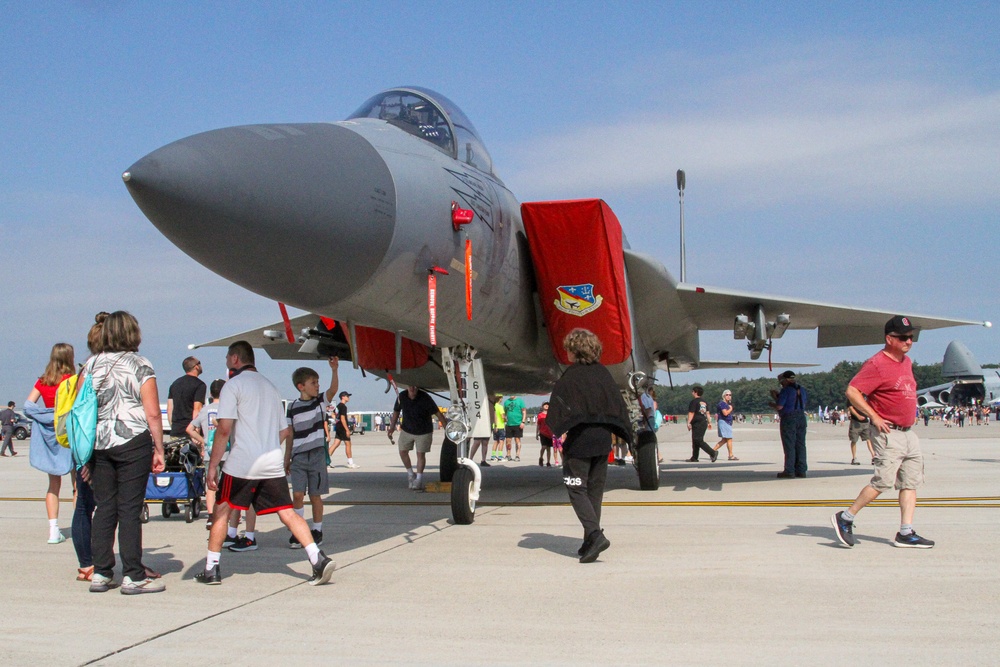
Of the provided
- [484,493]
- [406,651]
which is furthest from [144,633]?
[484,493]

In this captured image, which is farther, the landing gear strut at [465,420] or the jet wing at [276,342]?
the jet wing at [276,342]

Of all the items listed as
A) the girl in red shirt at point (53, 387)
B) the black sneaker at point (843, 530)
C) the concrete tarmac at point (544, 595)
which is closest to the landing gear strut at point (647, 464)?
the concrete tarmac at point (544, 595)

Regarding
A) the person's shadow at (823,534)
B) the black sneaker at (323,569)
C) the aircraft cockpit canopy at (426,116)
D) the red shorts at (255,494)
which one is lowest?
the person's shadow at (823,534)

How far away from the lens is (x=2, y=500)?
10.1 meters

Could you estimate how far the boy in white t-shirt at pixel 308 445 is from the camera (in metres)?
6.30

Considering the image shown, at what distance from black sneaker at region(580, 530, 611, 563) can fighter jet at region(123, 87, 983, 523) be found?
1879 millimetres

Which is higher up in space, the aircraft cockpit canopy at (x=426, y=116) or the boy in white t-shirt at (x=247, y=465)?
the aircraft cockpit canopy at (x=426, y=116)

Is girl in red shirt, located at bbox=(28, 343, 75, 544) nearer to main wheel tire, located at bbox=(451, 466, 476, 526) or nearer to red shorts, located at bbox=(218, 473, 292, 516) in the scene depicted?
red shorts, located at bbox=(218, 473, 292, 516)

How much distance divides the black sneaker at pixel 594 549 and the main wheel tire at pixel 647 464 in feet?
15.5

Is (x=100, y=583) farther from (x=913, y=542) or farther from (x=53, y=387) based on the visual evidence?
(x=913, y=542)

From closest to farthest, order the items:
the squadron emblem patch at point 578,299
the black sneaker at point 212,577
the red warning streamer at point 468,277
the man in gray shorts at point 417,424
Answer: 1. the black sneaker at point 212,577
2. the red warning streamer at point 468,277
3. the squadron emblem patch at point 578,299
4. the man in gray shorts at point 417,424

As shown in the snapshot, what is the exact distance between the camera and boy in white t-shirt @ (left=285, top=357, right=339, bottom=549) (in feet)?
20.7

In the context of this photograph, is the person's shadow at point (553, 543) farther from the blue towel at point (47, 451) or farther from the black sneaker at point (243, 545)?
the blue towel at point (47, 451)

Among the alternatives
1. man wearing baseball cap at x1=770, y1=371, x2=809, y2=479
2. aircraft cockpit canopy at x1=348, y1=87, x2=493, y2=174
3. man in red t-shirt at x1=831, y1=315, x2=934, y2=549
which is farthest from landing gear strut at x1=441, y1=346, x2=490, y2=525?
man wearing baseball cap at x1=770, y1=371, x2=809, y2=479
